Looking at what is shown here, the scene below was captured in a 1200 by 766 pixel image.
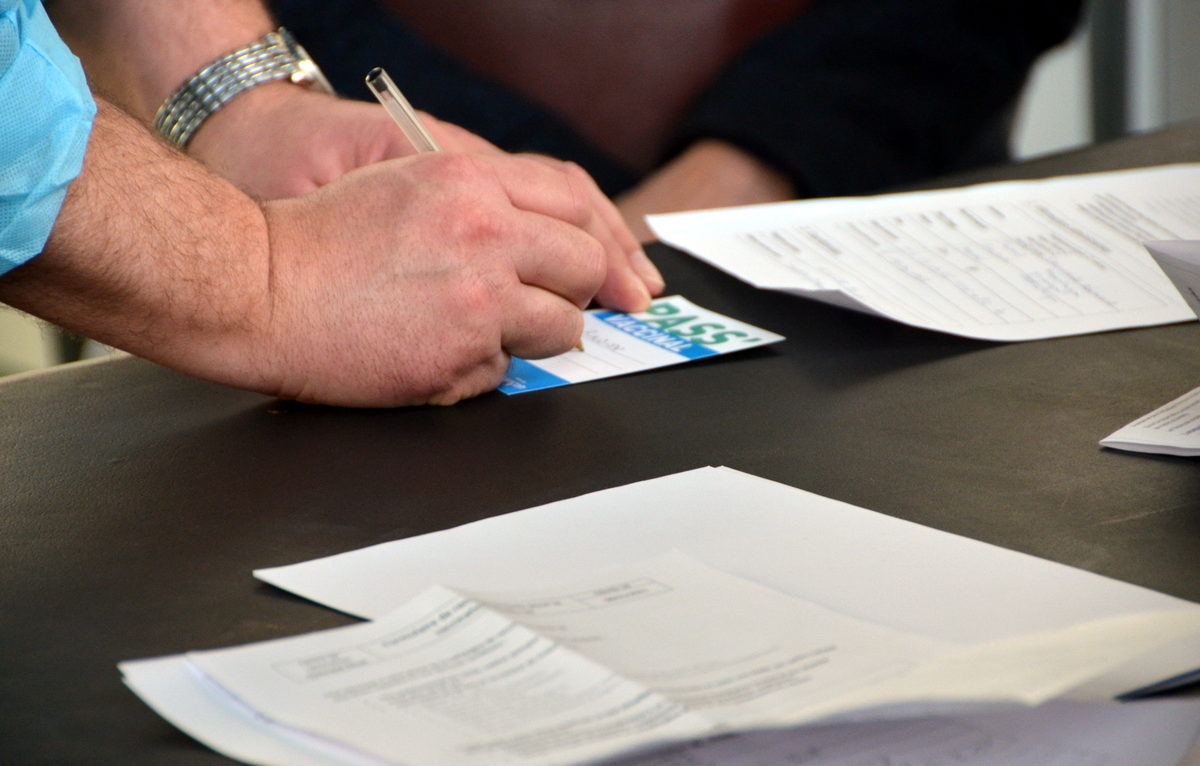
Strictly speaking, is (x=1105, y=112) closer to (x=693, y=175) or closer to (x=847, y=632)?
(x=693, y=175)

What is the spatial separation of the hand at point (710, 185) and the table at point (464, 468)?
0.58 meters

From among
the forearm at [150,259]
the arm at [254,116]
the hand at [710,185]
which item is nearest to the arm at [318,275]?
the forearm at [150,259]

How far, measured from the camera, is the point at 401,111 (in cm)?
72

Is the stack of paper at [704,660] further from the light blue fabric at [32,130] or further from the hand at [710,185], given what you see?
the hand at [710,185]

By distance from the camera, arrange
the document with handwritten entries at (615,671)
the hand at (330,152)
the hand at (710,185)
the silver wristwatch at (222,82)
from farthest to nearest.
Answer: the hand at (710,185)
the silver wristwatch at (222,82)
the hand at (330,152)
the document with handwritten entries at (615,671)

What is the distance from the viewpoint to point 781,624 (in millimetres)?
342

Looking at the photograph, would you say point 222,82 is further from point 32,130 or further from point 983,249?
point 983,249

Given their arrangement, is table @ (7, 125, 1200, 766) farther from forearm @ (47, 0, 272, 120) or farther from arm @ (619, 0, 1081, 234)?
arm @ (619, 0, 1081, 234)

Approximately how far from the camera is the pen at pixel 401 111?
0.70 m

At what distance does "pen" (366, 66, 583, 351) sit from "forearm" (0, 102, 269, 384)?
0.13 metres

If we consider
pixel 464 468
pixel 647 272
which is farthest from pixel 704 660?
pixel 647 272

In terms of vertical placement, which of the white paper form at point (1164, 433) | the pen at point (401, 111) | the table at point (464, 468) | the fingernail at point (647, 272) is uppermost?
the pen at point (401, 111)

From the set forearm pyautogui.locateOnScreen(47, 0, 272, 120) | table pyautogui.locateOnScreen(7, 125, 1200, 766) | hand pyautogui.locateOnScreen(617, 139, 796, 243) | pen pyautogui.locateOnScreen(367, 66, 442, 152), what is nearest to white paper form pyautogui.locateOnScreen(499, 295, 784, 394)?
table pyautogui.locateOnScreen(7, 125, 1200, 766)

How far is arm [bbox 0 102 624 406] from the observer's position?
1.79ft
